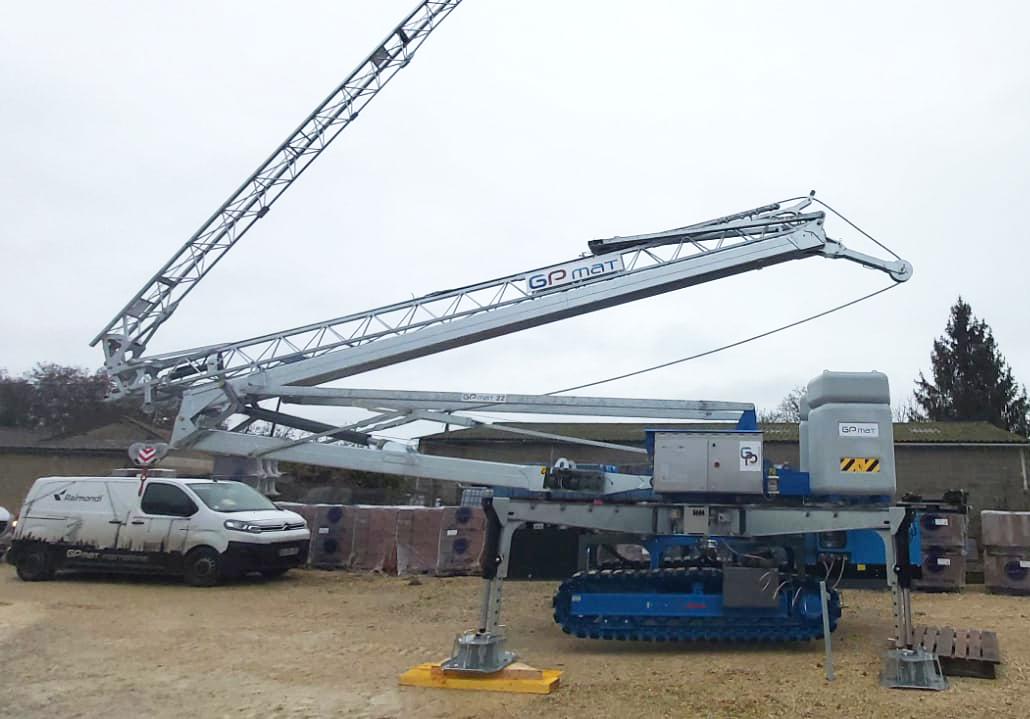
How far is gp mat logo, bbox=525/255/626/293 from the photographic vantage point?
12711mm

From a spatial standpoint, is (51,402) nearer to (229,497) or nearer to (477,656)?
(229,497)

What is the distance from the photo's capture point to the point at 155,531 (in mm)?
14031

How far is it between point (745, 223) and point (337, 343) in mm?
6502

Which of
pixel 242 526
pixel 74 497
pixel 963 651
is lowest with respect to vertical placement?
pixel 963 651

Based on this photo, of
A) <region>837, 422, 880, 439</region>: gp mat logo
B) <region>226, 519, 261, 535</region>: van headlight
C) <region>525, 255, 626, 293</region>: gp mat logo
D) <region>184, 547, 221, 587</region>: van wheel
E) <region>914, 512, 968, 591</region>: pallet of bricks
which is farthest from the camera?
<region>914, 512, 968, 591</region>: pallet of bricks

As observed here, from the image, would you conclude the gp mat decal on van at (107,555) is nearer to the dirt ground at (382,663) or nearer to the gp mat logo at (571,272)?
the dirt ground at (382,663)

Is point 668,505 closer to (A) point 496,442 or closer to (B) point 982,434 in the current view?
(A) point 496,442

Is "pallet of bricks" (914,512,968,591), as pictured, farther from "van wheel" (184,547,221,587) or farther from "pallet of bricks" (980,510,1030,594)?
"van wheel" (184,547,221,587)

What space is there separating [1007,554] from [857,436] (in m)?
7.10

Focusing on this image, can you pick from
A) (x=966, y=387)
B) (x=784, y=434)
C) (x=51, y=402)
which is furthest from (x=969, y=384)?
(x=51, y=402)

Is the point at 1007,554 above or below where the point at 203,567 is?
above

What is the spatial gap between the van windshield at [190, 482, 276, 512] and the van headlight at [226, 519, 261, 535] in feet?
1.45

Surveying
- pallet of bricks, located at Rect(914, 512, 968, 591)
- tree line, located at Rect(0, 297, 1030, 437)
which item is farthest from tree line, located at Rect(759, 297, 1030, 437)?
pallet of bricks, located at Rect(914, 512, 968, 591)

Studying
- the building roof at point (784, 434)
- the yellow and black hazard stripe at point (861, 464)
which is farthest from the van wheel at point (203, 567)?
the building roof at point (784, 434)
